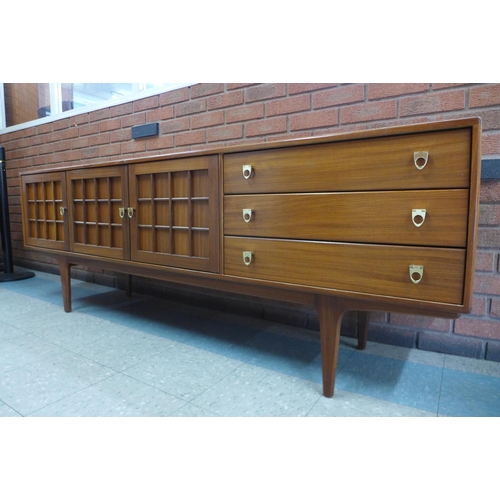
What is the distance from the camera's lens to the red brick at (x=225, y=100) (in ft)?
5.90

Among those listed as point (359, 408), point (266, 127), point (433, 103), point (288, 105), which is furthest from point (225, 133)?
point (359, 408)

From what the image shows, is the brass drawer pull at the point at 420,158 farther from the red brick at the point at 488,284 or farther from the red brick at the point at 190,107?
the red brick at the point at 190,107

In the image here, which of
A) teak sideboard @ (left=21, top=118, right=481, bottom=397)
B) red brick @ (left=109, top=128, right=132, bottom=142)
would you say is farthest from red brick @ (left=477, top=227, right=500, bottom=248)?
red brick @ (left=109, top=128, right=132, bottom=142)

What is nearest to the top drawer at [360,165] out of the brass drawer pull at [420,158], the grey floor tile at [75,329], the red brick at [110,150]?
the brass drawer pull at [420,158]

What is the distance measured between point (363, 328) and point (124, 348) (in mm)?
1009

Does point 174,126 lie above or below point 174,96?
below

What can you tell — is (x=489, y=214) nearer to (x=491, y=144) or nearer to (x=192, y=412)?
(x=491, y=144)

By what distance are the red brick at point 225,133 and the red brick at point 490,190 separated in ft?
3.70

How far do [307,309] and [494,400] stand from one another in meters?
0.80

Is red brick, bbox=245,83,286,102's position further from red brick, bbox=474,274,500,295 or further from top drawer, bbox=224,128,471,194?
red brick, bbox=474,274,500,295

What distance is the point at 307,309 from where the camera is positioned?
168 cm

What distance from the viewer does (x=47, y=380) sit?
118 centimetres

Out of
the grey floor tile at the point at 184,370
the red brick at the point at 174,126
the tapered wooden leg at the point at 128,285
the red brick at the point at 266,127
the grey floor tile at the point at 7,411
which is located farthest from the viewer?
the tapered wooden leg at the point at 128,285
